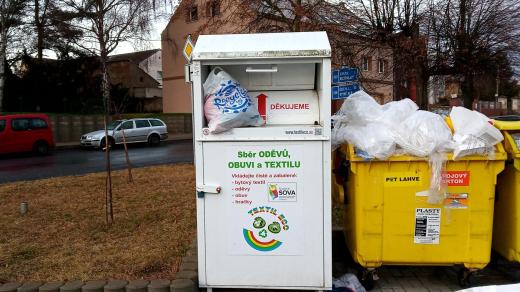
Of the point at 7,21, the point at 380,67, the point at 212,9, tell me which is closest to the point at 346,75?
the point at 380,67

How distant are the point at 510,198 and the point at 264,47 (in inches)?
91.4

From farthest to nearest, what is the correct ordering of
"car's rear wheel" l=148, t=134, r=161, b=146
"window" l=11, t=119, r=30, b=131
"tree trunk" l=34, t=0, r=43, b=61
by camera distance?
"tree trunk" l=34, t=0, r=43, b=61, "car's rear wheel" l=148, t=134, r=161, b=146, "window" l=11, t=119, r=30, b=131

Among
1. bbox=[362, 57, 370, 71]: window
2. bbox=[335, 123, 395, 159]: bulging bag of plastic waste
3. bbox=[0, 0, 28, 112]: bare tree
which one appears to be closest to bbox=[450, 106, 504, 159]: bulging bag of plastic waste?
bbox=[335, 123, 395, 159]: bulging bag of plastic waste

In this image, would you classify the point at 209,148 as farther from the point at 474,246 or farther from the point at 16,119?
the point at 16,119

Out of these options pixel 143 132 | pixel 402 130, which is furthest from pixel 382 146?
pixel 143 132

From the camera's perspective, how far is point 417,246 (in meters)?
Result: 3.64

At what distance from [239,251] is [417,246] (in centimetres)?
143

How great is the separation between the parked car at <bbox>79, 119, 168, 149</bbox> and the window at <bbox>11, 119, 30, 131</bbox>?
321 cm

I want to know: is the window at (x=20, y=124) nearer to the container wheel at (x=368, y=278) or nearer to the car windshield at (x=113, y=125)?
the car windshield at (x=113, y=125)

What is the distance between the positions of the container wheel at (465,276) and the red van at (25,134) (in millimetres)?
17506

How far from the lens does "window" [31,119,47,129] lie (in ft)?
59.9

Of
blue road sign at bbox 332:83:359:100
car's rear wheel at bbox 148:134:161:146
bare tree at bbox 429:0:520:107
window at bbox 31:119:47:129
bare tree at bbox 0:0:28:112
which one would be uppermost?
bare tree at bbox 0:0:28:112

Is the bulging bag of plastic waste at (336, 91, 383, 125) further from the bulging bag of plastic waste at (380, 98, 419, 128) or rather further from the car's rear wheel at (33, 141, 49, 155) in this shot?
the car's rear wheel at (33, 141, 49, 155)

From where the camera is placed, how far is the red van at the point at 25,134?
17281mm
